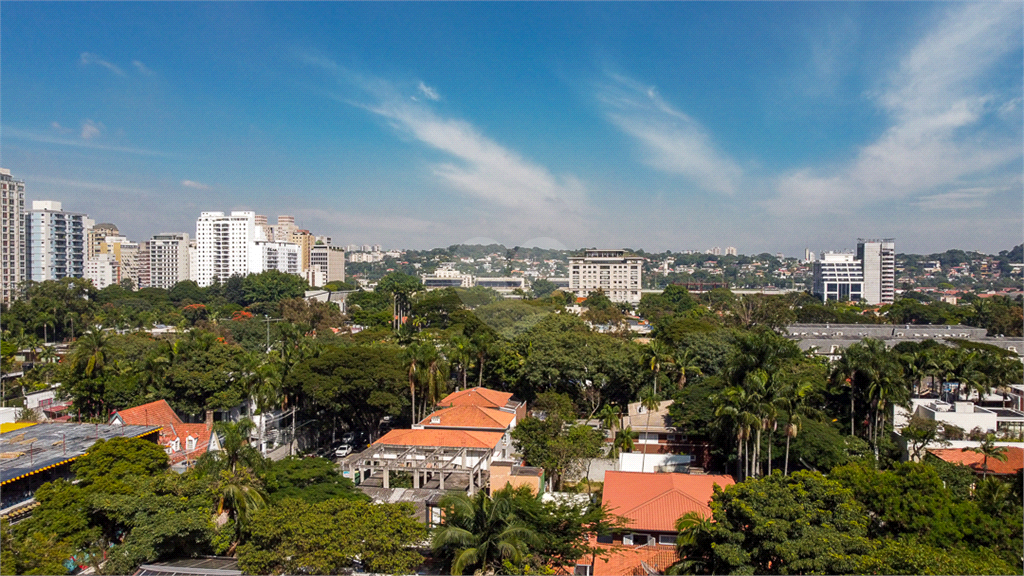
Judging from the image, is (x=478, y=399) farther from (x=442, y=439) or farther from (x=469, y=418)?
(x=442, y=439)

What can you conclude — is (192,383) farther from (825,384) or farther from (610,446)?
(825,384)

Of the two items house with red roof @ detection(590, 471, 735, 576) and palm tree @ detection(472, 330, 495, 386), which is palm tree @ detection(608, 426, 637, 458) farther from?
palm tree @ detection(472, 330, 495, 386)

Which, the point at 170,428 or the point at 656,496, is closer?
the point at 656,496

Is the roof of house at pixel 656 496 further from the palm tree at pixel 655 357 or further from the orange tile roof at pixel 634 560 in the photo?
the palm tree at pixel 655 357

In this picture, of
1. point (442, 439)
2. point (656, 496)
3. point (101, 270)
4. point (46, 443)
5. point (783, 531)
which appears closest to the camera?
point (783, 531)

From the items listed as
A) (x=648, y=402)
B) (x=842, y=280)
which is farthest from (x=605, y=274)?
(x=648, y=402)

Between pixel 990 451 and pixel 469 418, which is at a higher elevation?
pixel 990 451
